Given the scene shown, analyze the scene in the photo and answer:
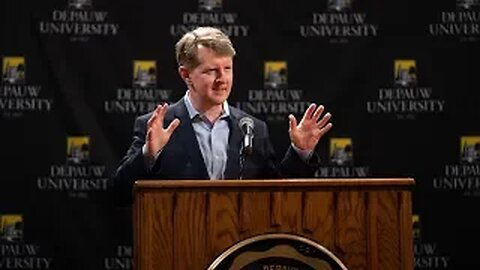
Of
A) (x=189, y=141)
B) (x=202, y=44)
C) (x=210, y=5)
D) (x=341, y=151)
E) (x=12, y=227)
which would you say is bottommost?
(x=12, y=227)

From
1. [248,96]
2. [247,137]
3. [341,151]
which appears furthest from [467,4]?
[247,137]

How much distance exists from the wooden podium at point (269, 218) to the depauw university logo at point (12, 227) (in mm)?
1797

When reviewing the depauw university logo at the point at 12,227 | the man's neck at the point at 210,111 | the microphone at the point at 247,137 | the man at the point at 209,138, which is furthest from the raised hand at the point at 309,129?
→ the depauw university logo at the point at 12,227

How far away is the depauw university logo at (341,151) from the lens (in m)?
4.05

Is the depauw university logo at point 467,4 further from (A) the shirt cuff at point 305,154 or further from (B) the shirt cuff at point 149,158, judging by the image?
(B) the shirt cuff at point 149,158

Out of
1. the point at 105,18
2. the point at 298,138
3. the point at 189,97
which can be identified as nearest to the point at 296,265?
the point at 298,138

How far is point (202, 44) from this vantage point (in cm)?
287

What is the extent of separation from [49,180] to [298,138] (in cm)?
170

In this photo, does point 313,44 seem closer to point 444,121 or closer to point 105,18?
point 444,121

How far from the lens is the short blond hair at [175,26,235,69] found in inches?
112

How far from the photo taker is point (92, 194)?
12.9 ft

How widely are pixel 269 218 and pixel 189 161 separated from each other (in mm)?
689

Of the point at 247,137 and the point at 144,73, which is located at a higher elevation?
the point at 144,73

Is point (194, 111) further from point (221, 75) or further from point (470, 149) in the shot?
point (470, 149)
